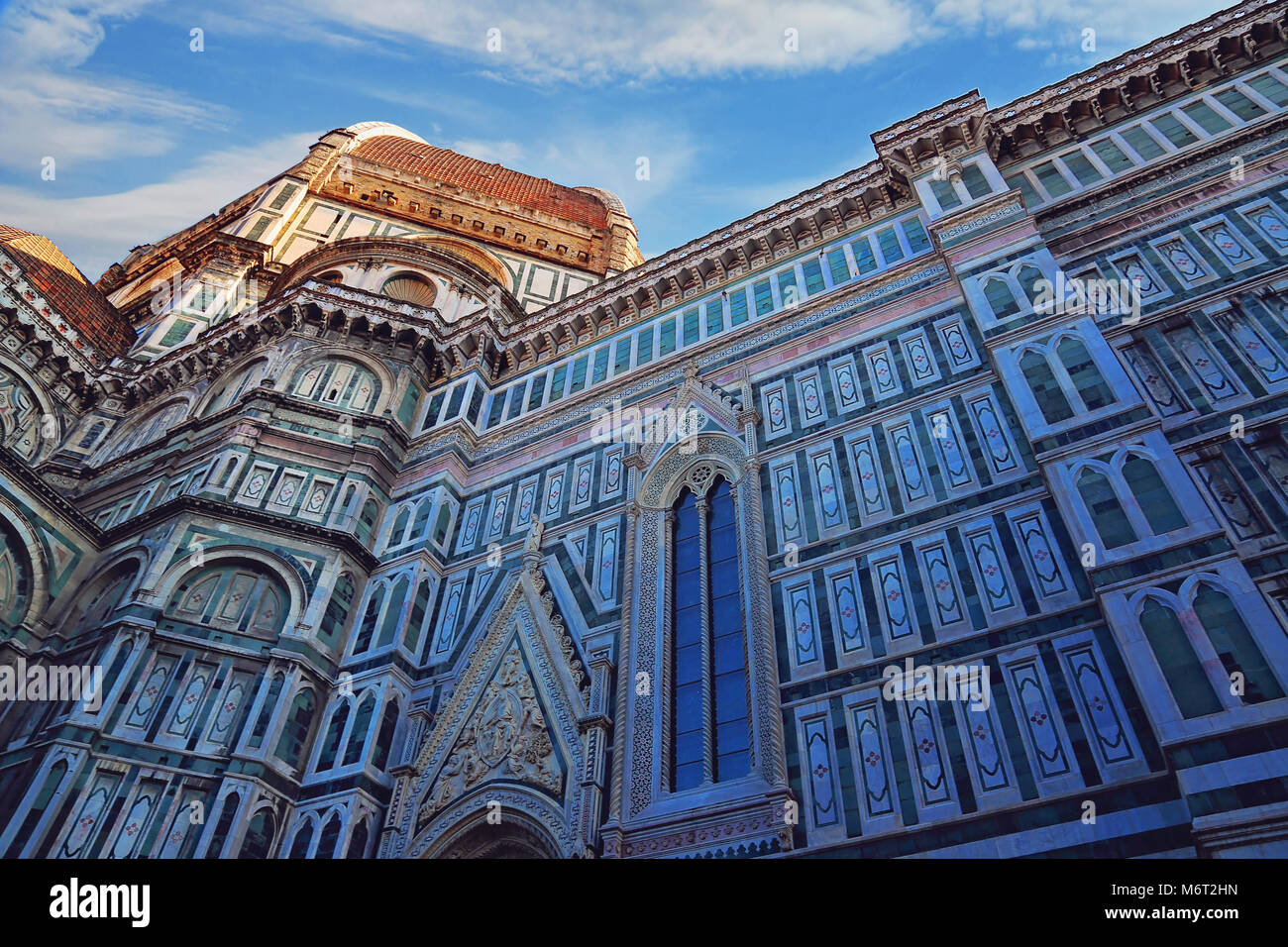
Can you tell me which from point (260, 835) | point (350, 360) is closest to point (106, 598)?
point (260, 835)

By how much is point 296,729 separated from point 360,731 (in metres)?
0.90

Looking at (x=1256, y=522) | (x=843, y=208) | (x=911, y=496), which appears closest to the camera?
(x=1256, y=522)

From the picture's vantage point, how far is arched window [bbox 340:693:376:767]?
1241cm

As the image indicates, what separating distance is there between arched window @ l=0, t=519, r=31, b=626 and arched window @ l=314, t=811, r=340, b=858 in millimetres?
5898

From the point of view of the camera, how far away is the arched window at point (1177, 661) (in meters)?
7.82

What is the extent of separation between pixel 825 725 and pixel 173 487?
38.6ft

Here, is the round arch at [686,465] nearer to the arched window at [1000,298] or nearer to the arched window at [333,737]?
the arched window at [1000,298]

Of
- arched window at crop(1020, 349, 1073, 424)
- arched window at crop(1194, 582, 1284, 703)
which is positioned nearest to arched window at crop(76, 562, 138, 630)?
arched window at crop(1020, 349, 1073, 424)

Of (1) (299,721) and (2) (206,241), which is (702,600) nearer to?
(1) (299,721)

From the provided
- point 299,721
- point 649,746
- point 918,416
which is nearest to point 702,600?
point 649,746

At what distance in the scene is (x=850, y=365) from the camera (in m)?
14.2

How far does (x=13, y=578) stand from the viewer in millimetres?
14016

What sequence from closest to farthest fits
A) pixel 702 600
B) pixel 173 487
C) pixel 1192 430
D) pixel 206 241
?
pixel 1192 430 → pixel 702 600 → pixel 173 487 → pixel 206 241
